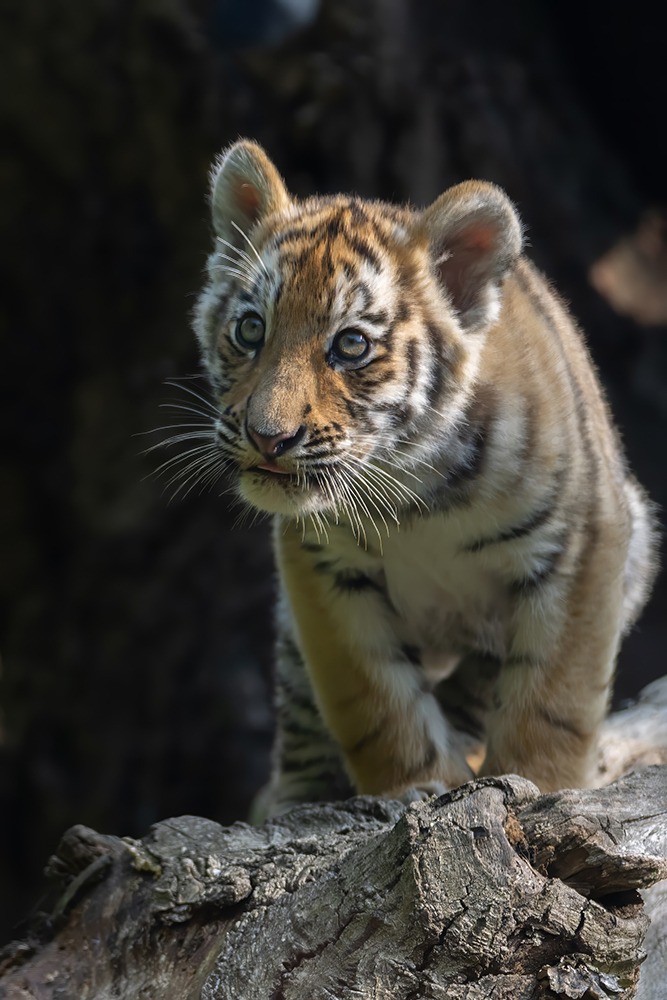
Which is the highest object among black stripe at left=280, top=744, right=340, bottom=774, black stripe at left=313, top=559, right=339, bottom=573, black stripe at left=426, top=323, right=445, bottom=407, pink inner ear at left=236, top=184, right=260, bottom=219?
pink inner ear at left=236, top=184, right=260, bottom=219

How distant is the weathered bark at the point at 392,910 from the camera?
1993 millimetres

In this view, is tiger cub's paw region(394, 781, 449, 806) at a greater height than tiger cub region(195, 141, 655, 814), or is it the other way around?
tiger cub region(195, 141, 655, 814)

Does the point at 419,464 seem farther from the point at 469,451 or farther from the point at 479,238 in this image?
the point at 479,238

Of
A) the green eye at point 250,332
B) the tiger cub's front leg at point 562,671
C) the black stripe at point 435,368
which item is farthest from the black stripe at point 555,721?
the green eye at point 250,332

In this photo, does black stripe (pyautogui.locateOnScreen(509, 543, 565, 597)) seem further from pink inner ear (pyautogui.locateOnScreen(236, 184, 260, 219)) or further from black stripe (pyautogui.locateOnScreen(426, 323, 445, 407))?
pink inner ear (pyautogui.locateOnScreen(236, 184, 260, 219))

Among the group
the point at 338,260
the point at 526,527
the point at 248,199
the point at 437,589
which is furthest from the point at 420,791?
the point at 248,199

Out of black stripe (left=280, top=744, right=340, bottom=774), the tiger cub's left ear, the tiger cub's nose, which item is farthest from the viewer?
black stripe (left=280, top=744, right=340, bottom=774)

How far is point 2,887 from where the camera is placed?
24.1 feet

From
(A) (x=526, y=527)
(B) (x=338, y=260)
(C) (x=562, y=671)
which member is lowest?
(C) (x=562, y=671)

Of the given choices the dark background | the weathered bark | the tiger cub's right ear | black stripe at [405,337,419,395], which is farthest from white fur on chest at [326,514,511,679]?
the dark background

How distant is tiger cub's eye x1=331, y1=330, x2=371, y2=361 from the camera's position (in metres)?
2.65

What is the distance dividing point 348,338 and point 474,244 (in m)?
0.46

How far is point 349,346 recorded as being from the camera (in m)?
2.66

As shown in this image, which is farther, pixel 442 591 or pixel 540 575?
pixel 442 591
